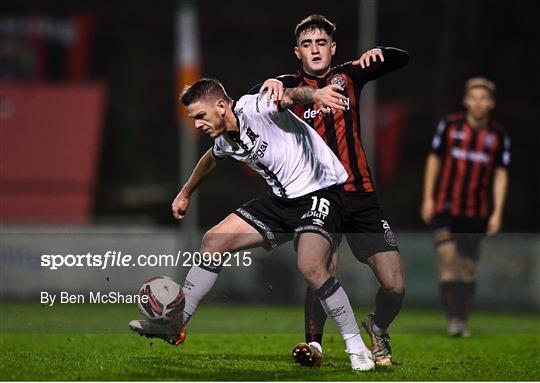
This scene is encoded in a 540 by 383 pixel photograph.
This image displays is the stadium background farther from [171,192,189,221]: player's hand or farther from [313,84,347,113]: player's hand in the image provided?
[313,84,347,113]: player's hand

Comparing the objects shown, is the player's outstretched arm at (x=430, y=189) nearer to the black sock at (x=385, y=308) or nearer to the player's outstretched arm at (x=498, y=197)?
the player's outstretched arm at (x=498, y=197)

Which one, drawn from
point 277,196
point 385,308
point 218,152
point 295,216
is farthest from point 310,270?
point 218,152

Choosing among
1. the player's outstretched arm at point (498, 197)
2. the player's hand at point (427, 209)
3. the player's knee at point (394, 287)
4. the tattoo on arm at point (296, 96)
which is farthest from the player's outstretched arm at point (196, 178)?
the player's outstretched arm at point (498, 197)

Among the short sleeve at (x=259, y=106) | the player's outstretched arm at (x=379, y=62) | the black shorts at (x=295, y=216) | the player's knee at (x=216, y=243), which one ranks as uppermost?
the player's outstretched arm at (x=379, y=62)

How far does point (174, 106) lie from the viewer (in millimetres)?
26125

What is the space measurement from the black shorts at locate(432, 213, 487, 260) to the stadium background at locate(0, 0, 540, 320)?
4536 millimetres

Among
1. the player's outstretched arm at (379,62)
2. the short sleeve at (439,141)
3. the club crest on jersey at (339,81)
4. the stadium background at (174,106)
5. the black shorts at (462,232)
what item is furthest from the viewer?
the stadium background at (174,106)

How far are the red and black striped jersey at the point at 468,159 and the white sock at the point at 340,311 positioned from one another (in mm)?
4044

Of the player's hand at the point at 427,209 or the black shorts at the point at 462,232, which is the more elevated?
the player's hand at the point at 427,209

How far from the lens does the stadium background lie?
19281mm

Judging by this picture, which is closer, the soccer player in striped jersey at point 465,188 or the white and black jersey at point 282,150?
the white and black jersey at point 282,150

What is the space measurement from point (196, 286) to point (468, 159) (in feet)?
14.3

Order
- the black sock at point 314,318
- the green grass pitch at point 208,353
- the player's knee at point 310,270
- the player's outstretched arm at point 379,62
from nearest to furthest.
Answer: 1. the green grass pitch at point 208,353
2. the player's knee at point 310,270
3. the player's outstretched arm at point 379,62
4. the black sock at point 314,318

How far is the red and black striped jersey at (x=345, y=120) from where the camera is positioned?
25.2ft
